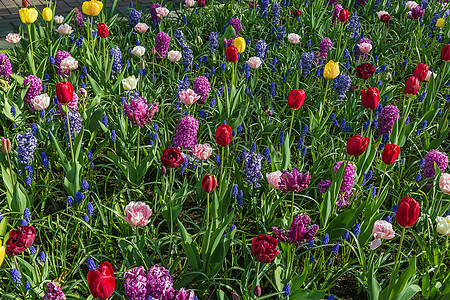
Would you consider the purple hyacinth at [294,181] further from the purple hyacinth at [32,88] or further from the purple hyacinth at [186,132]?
the purple hyacinth at [32,88]

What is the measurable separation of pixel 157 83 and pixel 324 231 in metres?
1.95

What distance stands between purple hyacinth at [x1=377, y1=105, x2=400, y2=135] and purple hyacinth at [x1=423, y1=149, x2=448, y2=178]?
0.41 m

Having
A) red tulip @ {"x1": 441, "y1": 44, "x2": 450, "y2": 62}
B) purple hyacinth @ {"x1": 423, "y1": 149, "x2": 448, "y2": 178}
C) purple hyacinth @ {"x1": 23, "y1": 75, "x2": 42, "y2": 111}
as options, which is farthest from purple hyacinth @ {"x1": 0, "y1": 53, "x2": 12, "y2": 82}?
red tulip @ {"x1": 441, "y1": 44, "x2": 450, "y2": 62}

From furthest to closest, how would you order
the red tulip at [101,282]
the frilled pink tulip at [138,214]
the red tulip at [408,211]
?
the frilled pink tulip at [138,214], the red tulip at [408,211], the red tulip at [101,282]

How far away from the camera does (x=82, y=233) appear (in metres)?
2.33

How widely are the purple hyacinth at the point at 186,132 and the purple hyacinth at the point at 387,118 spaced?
4.03 feet

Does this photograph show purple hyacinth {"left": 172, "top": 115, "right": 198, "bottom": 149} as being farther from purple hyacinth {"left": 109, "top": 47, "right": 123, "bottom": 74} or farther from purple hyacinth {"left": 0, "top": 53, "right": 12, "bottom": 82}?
purple hyacinth {"left": 0, "top": 53, "right": 12, "bottom": 82}

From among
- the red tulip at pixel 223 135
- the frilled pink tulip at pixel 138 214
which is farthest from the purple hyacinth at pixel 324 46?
the frilled pink tulip at pixel 138 214

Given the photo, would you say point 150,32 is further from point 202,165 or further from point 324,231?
point 324,231

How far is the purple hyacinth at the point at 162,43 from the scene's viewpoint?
3.74 meters

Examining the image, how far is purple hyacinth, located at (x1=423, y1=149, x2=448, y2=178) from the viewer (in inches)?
107

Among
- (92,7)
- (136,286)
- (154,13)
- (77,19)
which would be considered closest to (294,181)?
(136,286)

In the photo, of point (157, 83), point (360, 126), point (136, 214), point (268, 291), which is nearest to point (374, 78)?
point (360, 126)

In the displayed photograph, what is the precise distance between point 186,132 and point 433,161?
4.39 feet
